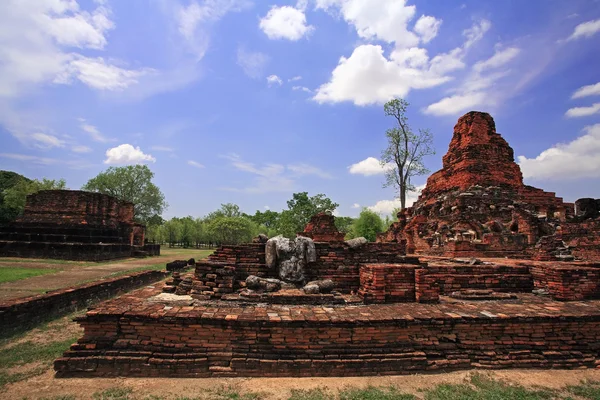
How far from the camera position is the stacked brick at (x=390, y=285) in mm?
5375

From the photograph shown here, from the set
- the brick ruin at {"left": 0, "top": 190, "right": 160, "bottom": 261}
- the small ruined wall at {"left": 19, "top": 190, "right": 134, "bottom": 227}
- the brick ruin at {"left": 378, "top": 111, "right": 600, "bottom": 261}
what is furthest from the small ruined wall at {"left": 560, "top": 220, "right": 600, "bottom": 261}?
the small ruined wall at {"left": 19, "top": 190, "right": 134, "bottom": 227}

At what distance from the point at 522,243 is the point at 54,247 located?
2241cm

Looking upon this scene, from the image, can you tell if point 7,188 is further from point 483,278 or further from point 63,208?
point 483,278

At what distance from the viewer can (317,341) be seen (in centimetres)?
421

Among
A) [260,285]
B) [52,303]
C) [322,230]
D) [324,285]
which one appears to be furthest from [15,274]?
[324,285]

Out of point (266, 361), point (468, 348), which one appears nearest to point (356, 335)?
point (266, 361)

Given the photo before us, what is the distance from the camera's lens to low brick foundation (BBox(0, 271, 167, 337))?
5398 millimetres

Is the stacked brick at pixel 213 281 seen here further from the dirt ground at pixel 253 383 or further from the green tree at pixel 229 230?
the green tree at pixel 229 230

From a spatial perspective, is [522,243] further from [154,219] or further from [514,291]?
[154,219]

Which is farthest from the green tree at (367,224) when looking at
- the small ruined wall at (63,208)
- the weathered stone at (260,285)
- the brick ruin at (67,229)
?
the weathered stone at (260,285)

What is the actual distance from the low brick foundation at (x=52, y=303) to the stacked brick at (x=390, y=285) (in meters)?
5.99

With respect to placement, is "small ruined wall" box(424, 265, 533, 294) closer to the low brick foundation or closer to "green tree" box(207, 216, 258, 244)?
the low brick foundation

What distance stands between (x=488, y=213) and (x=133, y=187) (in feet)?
140

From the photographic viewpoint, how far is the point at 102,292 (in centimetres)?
817
